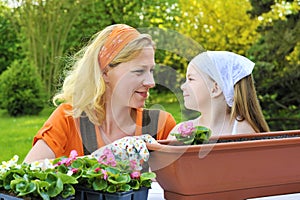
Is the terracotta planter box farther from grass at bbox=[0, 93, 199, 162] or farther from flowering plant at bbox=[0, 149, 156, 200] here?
grass at bbox=[0, 93, 199, 162]

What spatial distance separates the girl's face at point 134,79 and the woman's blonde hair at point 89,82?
3 centimetres

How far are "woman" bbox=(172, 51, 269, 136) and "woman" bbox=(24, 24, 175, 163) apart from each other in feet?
0.42

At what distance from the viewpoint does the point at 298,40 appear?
20.0ft

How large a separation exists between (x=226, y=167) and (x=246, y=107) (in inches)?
20.5

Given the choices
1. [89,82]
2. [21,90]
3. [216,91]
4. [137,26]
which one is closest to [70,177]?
[89,82]

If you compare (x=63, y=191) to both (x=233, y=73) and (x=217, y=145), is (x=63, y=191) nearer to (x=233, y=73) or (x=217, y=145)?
(x=217, y=145)

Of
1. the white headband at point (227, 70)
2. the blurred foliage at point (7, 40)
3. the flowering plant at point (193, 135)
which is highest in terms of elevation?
the white headband at point (227, 70)

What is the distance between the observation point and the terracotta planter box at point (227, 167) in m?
1.17

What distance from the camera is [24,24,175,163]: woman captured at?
55.6 inches

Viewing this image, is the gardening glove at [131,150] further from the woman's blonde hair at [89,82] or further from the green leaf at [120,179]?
the woman's blonde hair at [89,82]

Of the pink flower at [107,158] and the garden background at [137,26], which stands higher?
the pink flower at [107,158]

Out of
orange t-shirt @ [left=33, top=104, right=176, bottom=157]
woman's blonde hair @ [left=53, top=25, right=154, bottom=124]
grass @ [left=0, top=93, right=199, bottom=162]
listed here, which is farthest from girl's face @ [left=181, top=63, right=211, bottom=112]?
grass @ [left=0, top=93, right=199, bottom=162]

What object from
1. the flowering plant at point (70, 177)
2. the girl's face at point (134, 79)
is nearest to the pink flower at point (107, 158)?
the flowering plant at point (70, 177)

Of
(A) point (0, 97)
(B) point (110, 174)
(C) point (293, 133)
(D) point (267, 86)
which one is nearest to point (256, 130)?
(C) point (293, 133)
